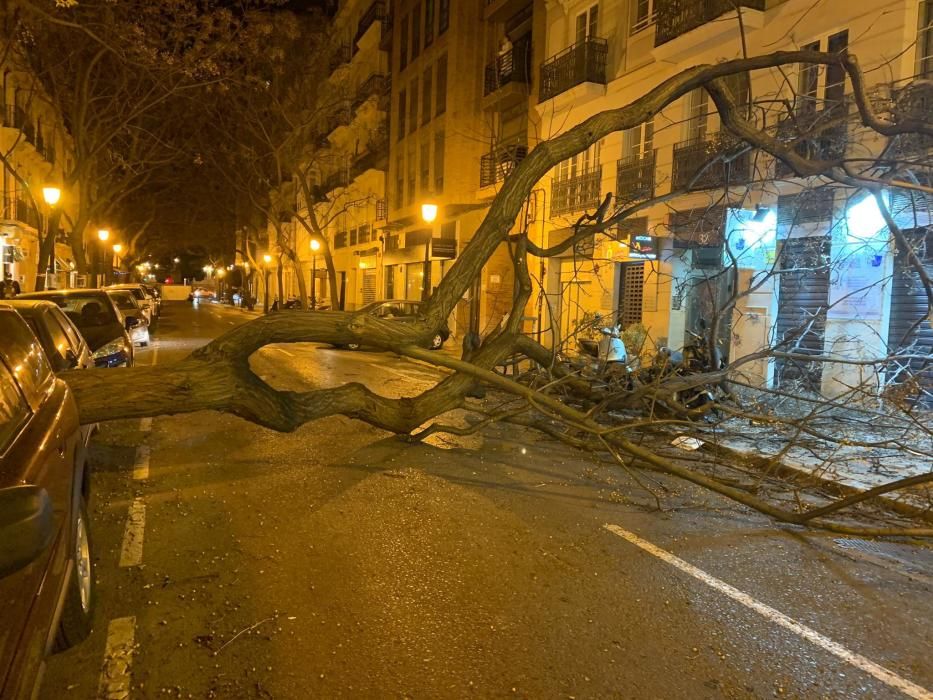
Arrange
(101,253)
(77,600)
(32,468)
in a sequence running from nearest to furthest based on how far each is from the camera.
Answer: (32,468)
(77,600)
(101,253)

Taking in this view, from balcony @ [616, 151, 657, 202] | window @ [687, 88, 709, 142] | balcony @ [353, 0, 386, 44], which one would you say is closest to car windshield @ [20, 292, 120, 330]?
balcony @ [616, 151, 657, 202]

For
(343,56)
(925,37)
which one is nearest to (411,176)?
(343,56)

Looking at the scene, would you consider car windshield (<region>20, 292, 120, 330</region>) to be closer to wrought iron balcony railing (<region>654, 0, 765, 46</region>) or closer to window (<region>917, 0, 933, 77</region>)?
wrought iron balcony railing (<region>654, 0, 765, 46</region>)

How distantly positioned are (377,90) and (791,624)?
3374cm

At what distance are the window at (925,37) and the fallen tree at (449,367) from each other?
5.22m

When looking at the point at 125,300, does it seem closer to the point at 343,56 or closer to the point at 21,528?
the point at 21,528

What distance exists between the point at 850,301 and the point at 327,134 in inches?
1342

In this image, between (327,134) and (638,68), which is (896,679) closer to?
(638,68)

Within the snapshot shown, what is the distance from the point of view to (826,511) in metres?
5.29

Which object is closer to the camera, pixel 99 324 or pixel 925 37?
pixel 99 324

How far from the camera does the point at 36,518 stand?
1897 millimetres

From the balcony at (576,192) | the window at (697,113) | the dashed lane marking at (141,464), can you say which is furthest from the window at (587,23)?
the dashed lane marking at (141,464)

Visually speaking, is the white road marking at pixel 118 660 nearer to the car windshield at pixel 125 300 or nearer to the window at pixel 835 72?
the window at pixel 835 72

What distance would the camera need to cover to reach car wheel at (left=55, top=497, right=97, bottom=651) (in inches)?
123
